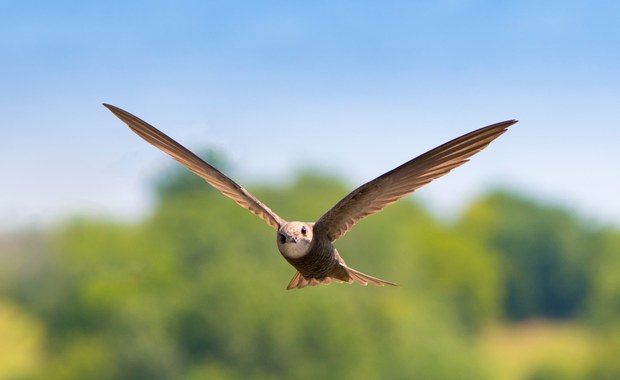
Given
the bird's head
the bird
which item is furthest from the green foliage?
the bird's head

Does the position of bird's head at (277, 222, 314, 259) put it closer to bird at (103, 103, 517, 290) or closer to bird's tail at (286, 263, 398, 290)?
bird at (103, 103, 517, 290)

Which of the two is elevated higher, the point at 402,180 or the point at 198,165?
the point at 198,165

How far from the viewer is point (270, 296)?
54031 millimetres

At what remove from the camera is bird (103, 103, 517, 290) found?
417 centimetres

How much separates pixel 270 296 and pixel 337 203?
163 feet

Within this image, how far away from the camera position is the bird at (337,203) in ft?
13.7

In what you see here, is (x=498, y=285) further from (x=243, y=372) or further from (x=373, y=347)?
(x=243, y=372)

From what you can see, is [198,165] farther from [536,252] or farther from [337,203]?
[536,252]

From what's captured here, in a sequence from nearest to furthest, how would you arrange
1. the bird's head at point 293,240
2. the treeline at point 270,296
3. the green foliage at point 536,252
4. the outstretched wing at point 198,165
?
1. the bird's head at point 293,240
2. the outstretched wing at point 198,165
3. the treeline at point 270,296
4. the green foliage at point 536,252

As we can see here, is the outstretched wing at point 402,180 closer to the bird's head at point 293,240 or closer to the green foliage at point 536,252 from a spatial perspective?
A: the bird's head at point 293,240

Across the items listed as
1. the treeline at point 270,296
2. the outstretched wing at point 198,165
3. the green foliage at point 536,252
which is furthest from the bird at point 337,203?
the green foliage at point 536,252

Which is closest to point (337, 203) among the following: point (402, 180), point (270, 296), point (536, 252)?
point (402, 180)

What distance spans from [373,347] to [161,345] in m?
11.2

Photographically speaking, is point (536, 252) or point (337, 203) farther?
point (536, 252)
